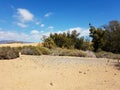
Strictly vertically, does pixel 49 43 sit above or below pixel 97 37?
below

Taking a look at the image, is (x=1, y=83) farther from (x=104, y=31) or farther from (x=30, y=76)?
(x=104, y=31)

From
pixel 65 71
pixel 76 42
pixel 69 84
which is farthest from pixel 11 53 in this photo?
pixel 76 42

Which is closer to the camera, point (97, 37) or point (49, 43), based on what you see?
point (49, 43)

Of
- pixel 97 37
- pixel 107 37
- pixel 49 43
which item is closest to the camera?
pixel 49 43

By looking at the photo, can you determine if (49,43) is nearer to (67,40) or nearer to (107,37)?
(67,40)

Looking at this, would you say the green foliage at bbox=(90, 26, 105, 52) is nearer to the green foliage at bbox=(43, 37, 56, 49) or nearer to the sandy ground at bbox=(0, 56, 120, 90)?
the green foliage at bbox=(43, 37, 56, 49)

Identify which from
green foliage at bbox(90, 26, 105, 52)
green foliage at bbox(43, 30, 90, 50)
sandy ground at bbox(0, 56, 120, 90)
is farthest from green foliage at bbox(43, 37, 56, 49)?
sandy ground at bbox(0, 56, 120, 90)

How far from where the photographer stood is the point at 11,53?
1287cm

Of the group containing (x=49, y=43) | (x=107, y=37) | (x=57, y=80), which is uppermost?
(x=107, y=37)

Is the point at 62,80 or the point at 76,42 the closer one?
the point at 62,80

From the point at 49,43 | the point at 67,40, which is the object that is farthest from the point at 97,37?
the point at 49,43

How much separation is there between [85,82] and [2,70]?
13.2 ft

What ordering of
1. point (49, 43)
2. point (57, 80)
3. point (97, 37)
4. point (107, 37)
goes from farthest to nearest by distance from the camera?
point (97, 37) < point (107, 37) < point (49, 43) < point (57, 80)

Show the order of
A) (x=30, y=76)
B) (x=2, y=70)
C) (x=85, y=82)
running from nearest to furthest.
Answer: (x=85, y=82) < (x=30, y=76) < (x=2, y=70)
